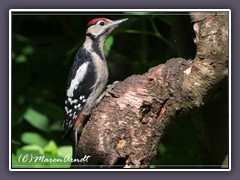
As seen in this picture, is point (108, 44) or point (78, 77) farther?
point (108, 44)

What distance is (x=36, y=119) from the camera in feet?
12.2

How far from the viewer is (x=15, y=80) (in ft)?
12.4

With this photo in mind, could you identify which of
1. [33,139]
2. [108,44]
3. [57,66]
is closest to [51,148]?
[33,139]

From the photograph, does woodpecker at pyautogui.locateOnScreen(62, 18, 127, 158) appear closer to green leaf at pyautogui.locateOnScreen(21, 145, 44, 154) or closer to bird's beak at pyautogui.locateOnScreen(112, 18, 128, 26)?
bird's beak at pyautogui.locateOnScreen(112, 18, 128, 26)

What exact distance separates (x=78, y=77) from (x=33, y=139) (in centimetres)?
65

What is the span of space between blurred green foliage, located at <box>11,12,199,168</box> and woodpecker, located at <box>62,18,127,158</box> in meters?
0.10

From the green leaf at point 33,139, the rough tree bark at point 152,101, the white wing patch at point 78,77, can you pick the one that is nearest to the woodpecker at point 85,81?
the white wing patch at point 78,77

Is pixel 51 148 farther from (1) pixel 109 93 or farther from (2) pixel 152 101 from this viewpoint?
(2) pixel 152 101

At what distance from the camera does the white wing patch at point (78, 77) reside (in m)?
3.19

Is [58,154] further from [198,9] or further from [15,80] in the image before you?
[198,9]

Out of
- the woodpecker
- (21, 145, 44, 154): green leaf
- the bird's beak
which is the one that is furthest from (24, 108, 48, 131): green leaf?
the bird's beak

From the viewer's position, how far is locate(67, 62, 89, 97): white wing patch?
10.5 feet
